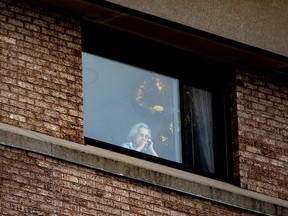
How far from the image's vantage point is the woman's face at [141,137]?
2112cm

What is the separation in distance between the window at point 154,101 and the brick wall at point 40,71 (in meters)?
0.35

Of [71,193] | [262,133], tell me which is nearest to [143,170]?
[71,193]

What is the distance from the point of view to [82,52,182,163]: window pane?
20.9m

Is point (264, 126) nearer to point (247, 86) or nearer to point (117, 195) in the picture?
point (247, 86)

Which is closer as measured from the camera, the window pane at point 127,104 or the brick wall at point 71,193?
the brick wall at point 71,193

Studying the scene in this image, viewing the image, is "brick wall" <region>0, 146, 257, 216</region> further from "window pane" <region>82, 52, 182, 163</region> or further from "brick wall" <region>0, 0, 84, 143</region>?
"window pane" <region>82, 52, 182, 163</region>

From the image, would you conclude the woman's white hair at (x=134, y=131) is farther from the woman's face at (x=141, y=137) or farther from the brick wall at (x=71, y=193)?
the brick wall at (x=71, y=193)

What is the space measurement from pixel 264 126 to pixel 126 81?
193 cm

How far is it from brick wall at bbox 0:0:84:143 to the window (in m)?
0.35

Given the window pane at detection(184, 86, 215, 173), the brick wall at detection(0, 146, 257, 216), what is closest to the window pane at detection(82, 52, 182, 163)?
the window pane at detection(184, 86, 215, 173)

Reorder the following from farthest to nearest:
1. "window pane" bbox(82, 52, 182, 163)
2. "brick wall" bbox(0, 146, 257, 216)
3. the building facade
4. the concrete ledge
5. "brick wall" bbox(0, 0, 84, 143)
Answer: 1. "window pane" bbox(82, 52, 182, 163)
2. "brick wall" bbox(0, 0, 84, 143)
3. the building facade
4. the concrete ledge
5. "brick wall" bbox(0, 146, 257, 216)

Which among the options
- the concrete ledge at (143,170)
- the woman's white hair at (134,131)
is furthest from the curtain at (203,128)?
the woman's white hair at (134,131)

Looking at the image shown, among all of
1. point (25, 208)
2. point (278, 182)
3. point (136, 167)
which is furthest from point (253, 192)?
point (25, 208)

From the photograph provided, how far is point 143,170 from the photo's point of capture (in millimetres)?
20406
